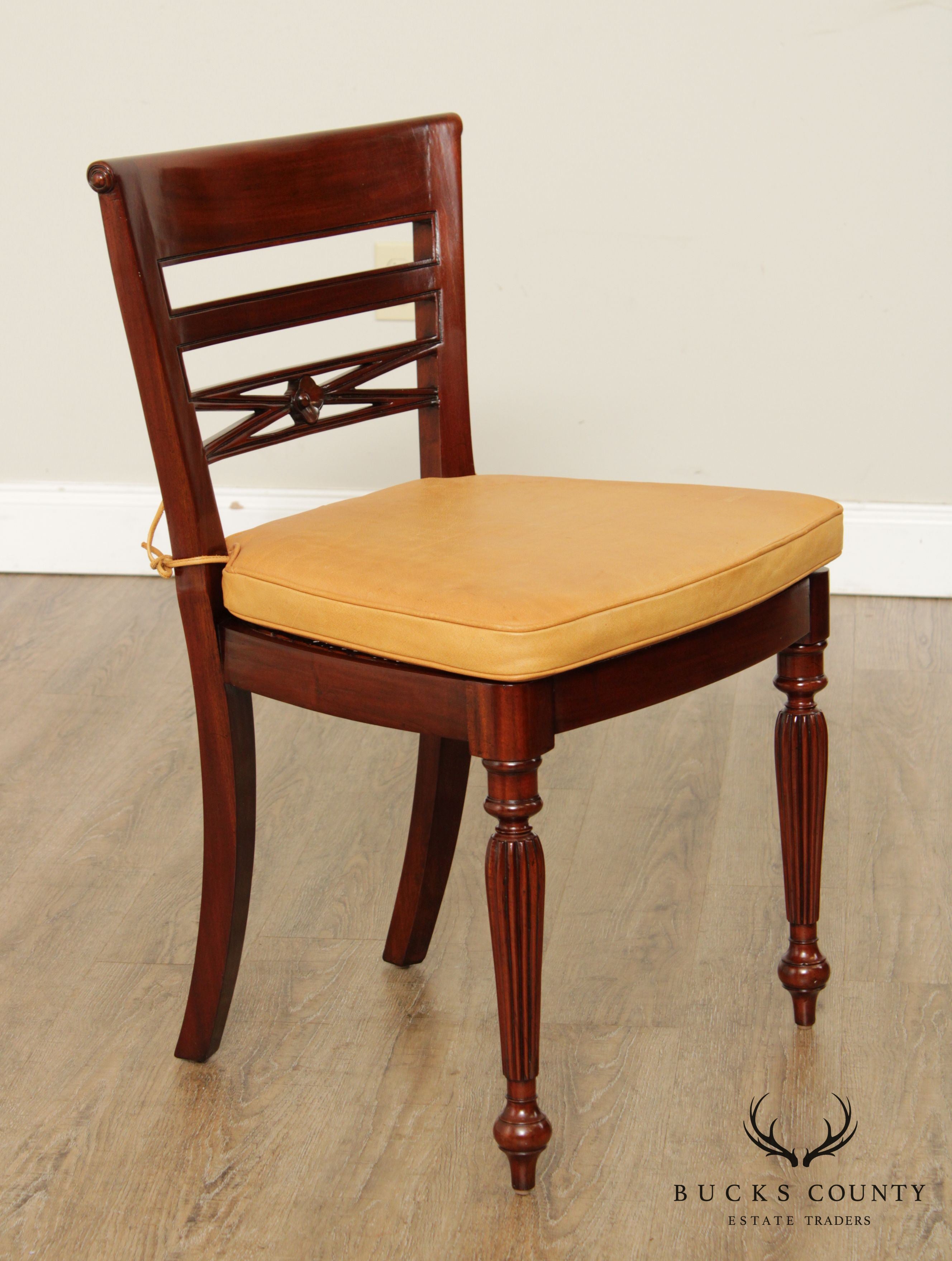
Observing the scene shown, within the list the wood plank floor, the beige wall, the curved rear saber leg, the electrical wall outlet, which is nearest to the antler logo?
the wood plank floor

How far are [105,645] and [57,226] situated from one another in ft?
2.64

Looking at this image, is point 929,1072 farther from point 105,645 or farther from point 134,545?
point 134,545

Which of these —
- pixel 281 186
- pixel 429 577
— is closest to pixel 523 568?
pixel 429 577

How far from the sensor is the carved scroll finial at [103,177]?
0.93m

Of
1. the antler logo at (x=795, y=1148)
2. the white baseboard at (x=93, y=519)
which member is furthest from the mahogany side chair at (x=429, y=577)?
the white baseboard at (x=93, y=519)

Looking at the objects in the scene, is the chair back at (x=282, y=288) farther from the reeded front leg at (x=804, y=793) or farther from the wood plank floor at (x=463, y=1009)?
the wood plank floor at (x=463, y=1009)

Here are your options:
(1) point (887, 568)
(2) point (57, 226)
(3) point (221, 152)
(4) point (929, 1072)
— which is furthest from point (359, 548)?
(2) point (57, 226)

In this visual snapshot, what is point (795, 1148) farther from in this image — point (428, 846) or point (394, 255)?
point (394, 255)

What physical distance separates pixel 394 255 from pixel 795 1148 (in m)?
1.73

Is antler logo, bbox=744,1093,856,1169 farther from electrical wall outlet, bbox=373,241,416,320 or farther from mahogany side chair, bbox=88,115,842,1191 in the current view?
electrical wall outlet, bbox=373,241,416,320

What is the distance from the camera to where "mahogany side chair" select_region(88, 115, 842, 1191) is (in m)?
0.93

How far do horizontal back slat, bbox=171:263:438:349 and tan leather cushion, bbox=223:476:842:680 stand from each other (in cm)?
16

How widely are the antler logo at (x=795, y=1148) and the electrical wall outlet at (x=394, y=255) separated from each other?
162 centimetres

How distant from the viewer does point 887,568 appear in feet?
7.81
